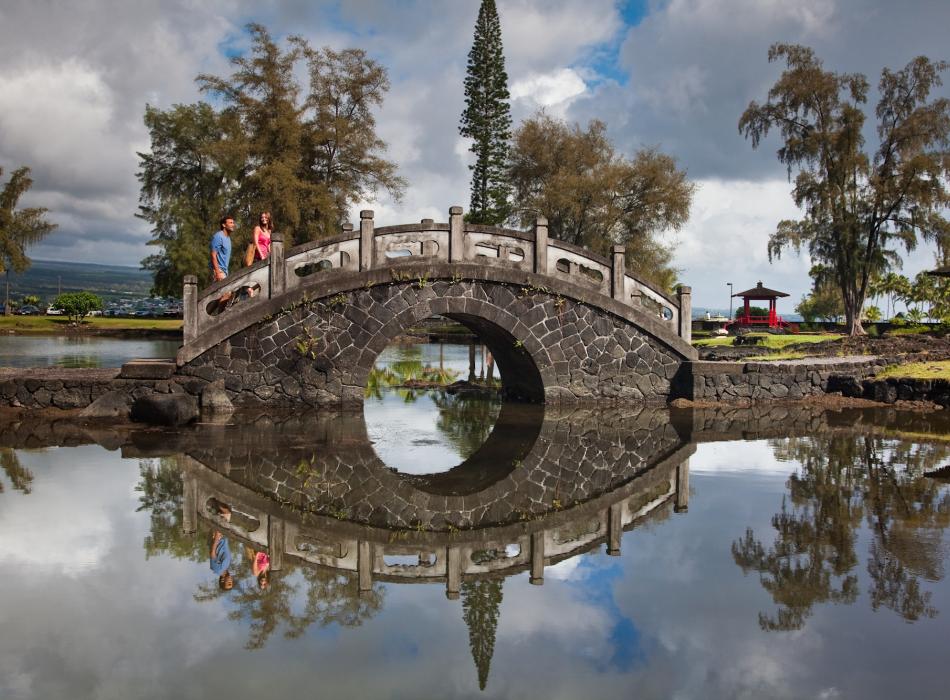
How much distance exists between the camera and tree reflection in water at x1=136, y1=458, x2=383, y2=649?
4859 mm

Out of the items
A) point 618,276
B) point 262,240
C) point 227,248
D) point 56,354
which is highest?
point 262,240

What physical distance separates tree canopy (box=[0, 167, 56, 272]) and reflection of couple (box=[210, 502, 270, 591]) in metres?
45.0

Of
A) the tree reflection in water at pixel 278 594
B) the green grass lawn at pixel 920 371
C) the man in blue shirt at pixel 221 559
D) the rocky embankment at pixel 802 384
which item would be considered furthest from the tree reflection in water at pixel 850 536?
the green grass lawn at pixel 920 371

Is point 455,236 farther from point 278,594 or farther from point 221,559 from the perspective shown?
point 278,594

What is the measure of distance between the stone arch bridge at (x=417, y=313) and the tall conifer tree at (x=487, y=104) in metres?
24.3

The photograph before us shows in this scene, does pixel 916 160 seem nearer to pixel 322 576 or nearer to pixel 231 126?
pixel 231 126

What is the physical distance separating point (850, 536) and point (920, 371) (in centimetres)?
1127

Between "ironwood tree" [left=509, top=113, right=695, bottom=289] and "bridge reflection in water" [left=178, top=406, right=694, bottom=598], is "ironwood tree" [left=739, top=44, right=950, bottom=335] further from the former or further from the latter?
"bridge reflection in water" [left=178, top=406, right=694, bottom=598]

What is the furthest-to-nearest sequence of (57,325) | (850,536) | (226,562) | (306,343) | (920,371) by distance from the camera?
(57,325)
(920,371)
(306,343)
(850,536)
(226,562)

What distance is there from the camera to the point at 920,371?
16219mm

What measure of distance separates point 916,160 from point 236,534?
30569mm

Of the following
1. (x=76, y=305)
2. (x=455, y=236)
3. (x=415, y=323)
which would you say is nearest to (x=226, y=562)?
(x=415, y=323)

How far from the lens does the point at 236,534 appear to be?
646 cm

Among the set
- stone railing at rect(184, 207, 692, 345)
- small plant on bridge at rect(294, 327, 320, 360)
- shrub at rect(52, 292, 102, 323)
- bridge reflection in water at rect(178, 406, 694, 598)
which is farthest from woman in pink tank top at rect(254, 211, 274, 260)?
shrub at rect(52, 292, 102, 323)
